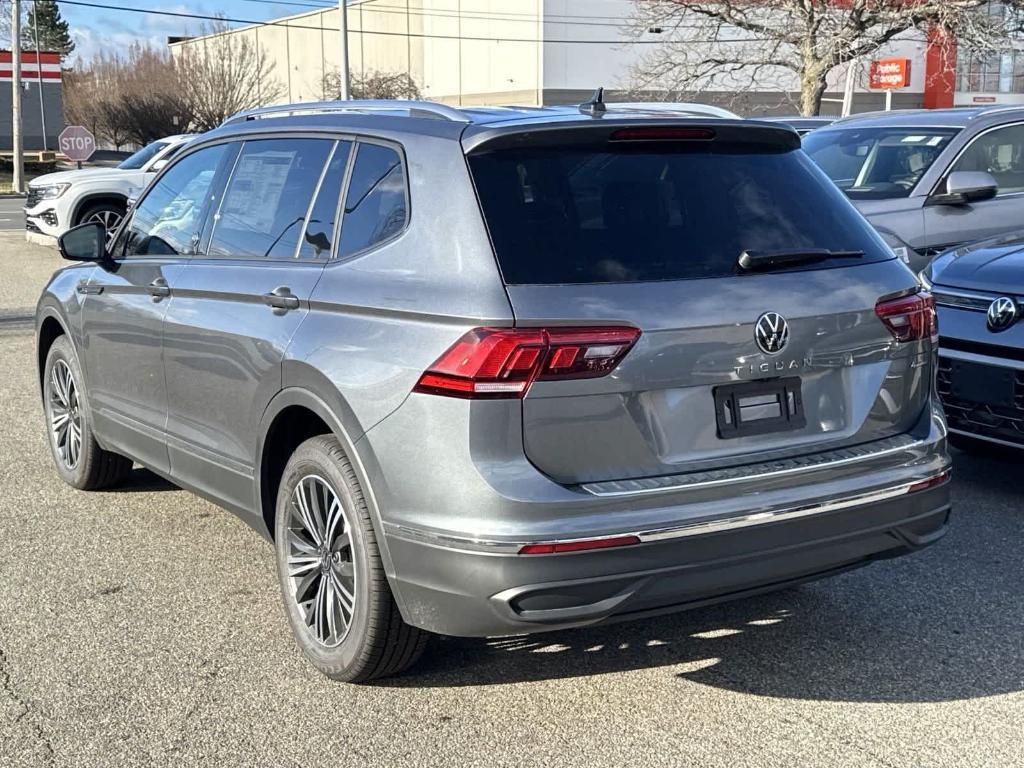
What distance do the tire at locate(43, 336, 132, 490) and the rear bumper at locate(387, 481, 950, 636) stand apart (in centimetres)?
294

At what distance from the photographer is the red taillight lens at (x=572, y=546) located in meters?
3.30

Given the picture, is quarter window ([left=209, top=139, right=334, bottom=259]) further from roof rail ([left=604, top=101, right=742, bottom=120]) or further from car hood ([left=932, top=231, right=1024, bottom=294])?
car hood ([left=932, top=231, right=1024, bottom=294])

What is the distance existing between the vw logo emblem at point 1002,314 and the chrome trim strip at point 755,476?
6.71 feet

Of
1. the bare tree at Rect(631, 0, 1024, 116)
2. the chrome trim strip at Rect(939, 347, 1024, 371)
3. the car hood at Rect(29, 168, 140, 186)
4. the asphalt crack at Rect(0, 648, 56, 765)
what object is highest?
the bare tree at Rect(631, 0, 1024, 116)

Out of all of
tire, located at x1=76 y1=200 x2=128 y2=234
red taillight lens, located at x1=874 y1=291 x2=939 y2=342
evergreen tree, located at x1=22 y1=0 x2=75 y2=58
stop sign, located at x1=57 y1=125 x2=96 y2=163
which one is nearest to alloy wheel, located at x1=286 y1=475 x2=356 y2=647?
red taillight lens, located at x1=874 y1=291 x2=939 y2=342

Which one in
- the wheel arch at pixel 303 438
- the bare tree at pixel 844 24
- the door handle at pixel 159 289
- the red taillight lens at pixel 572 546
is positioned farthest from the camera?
the bare tree at pixel 844 24

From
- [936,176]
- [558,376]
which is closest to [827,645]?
[558,376]

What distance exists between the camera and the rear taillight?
3307 mm

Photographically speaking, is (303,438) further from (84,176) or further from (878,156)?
(84,176)

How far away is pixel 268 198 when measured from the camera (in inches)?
179

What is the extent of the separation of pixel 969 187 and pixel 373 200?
18.0ft

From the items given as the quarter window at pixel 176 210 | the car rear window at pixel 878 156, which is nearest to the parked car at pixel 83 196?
the car rear window at pixel 878 156

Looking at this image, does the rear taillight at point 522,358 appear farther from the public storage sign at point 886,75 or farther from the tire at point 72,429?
the public storage sign at point 886,75

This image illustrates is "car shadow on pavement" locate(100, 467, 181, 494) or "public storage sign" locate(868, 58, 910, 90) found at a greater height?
"public storage sign" locate(868, 58, 910, 90)
